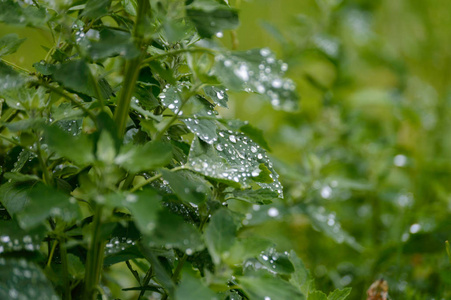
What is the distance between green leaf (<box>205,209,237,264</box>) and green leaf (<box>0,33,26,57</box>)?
35cm

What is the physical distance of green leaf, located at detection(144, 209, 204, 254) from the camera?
418mm

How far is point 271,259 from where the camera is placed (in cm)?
56

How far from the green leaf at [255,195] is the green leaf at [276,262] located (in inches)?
2.6

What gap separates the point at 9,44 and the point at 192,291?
0.41 metres

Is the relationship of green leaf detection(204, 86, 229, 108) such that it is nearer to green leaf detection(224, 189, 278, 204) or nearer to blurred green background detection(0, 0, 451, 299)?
green leaf detection(224, 189, 278, 204)

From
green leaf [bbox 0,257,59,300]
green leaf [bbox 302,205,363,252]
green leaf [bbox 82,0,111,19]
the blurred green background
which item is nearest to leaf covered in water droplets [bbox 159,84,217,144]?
green leaf [bbox 82,0,111,19]

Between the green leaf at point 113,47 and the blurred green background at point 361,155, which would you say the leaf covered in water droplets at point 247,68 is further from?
the blurred green background at point 361,155

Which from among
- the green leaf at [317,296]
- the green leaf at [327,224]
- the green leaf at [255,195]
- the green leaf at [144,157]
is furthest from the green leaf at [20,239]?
the green leaf at [327,224]

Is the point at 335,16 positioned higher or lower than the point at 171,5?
lower

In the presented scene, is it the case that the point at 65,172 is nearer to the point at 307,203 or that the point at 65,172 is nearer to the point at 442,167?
the point at 307,203

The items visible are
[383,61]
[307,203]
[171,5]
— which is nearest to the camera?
[171,5]

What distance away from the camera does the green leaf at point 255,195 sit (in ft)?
1.76

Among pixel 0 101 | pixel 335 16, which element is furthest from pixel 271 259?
pixel 335 16

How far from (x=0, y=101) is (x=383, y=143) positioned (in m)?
1.08
